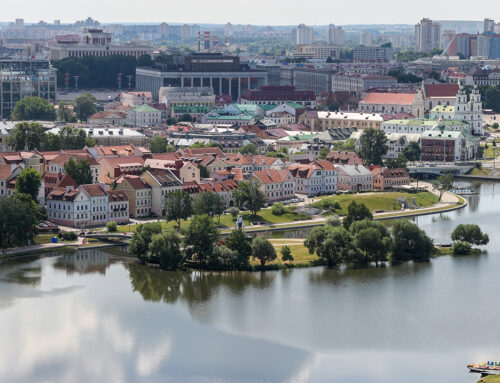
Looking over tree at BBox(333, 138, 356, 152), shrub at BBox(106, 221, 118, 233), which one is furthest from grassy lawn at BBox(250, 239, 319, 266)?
tree at BBox(333, 138, 356, 152)

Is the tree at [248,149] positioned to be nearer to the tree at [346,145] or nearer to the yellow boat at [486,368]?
the tree at [346,145]

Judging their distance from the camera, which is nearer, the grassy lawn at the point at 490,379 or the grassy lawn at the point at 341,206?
the grassy lawn at the point at 490,379

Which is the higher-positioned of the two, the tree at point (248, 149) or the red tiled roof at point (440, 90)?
the red tiled roof at point (440, 90)

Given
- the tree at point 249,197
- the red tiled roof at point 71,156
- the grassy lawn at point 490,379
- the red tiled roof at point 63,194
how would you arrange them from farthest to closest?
the red tiled roof at point 71,156 → the tree at point 249,197 → the red tiled roof at point 63,194 → the grassy lawn at point 490,379

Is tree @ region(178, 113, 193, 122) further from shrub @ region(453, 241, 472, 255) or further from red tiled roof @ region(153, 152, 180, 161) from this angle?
shrub @ region(453, 241, 472, 255)

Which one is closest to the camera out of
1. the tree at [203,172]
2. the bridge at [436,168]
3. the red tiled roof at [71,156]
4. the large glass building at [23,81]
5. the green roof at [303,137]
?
the red tiled roof at [71,156]

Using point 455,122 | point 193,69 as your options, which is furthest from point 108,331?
point 193,69

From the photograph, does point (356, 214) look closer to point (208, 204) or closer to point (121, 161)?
point (208, 204)

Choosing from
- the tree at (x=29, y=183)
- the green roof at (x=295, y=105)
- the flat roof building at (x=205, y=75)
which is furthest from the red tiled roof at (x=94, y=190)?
the flat roof building at (x=205, y=75)
